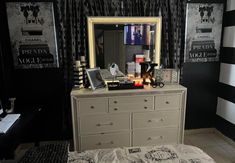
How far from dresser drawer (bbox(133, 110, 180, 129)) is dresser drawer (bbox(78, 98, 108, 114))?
0.42 m

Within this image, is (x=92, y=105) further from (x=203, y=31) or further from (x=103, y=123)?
(x=203, y=31)

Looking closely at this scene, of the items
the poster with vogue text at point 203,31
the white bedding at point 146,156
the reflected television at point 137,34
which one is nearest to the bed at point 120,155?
the white bedding at point 146,156

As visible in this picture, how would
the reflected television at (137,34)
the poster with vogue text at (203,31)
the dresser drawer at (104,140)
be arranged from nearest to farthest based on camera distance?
the dresser drawer at (104,140) → the reflected television at (137,34) → the poster with vogue text at (203,31)

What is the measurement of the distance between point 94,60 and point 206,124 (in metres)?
2.15

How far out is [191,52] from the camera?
3.04 metres

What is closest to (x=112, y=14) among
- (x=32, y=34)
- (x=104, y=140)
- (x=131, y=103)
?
(x=32, y=34)

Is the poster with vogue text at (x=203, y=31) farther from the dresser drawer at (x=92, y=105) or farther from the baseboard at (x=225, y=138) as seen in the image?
the dresser drawer at (x=92, y=105)

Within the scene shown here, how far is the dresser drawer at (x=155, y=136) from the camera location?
8.68ft

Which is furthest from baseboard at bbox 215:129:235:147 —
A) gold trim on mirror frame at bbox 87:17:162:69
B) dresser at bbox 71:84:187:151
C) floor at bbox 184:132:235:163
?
gold trim on mirror frame at bbox 87:17:162:69

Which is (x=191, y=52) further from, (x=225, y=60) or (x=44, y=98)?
(x=44, y=98)

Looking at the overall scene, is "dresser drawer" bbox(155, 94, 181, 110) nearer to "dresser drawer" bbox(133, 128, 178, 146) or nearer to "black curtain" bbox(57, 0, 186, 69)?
"dresser drawer" bbox(133, 128, 178, 146)

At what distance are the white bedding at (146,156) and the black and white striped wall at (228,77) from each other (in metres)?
1.63

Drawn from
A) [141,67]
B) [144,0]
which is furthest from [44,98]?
[144,0]

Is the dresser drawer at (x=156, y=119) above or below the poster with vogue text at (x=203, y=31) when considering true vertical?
below
